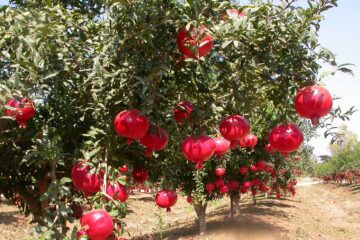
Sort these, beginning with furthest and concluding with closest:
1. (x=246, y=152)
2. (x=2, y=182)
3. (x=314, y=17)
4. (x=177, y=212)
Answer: (x=177, y=212)
(x=246, y=152)
(x=2, y=182)
(x=314, y=17)

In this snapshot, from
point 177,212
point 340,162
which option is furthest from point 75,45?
point 340,162

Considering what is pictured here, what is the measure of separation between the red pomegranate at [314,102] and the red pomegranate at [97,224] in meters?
1.18

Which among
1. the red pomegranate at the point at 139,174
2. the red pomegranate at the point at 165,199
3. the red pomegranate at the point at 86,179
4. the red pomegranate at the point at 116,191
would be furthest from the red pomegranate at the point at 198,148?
the red pomegranate at the point at 139,174

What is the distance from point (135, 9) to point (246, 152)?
10057mm

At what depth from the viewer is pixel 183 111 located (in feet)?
8.95

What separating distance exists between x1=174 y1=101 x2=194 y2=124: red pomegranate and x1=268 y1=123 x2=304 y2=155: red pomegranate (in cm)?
61

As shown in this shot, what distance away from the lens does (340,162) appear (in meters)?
52.0

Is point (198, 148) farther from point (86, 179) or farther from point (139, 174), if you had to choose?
point (139, 174)

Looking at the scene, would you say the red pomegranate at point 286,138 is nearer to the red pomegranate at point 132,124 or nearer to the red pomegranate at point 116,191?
the red pomegranate at point 132,124

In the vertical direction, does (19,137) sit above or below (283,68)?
below

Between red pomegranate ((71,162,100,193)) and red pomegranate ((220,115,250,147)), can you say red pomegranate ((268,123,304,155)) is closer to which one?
red pomegranate ((220,115,250,147))

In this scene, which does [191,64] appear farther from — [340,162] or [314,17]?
[340,162]

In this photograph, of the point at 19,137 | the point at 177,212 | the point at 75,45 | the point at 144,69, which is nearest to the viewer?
the point at 144,69

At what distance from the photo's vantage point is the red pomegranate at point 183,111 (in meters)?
2.67
